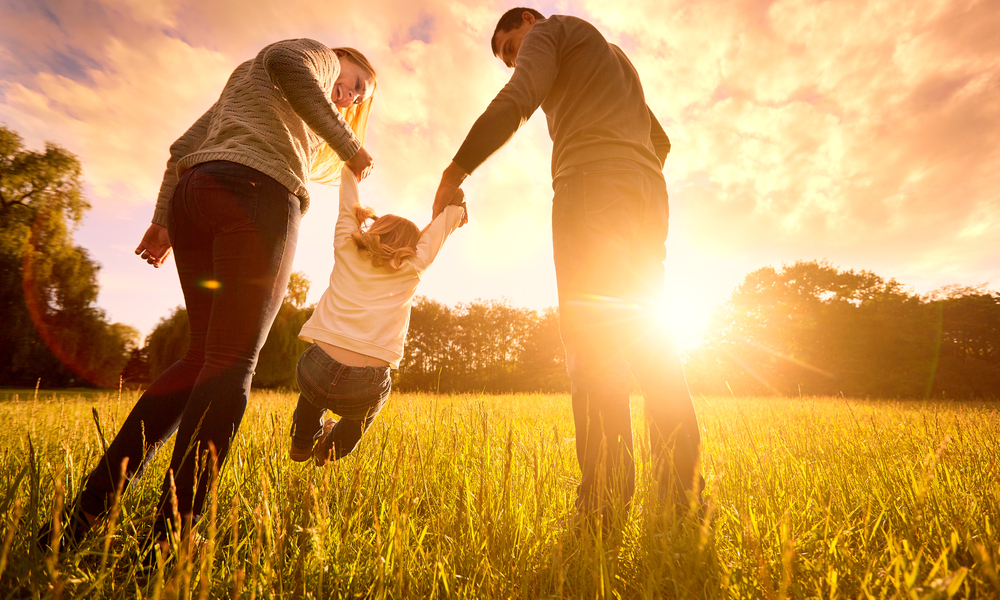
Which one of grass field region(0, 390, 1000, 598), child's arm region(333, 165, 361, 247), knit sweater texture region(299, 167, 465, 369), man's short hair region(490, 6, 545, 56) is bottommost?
grass field region(0, 390, 1000, 598)

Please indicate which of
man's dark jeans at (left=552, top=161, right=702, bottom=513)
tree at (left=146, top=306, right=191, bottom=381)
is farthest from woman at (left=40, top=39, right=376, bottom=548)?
tree at (left=146, top=306, right=191, bottom=381)


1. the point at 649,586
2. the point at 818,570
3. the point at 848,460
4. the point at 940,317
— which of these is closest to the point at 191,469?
the point at 649,586

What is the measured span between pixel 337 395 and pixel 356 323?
38cm

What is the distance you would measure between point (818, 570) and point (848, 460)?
2.24 metres

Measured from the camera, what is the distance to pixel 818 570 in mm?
1145

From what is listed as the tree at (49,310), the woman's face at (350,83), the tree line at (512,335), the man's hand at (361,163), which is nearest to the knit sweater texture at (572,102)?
the man's hand at (361,163)

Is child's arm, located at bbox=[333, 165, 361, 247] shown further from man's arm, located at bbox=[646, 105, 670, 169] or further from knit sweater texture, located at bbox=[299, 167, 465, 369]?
man's arm, located at bbox=[646, 105, 670, 169]

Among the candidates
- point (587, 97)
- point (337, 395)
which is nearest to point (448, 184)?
point (587, 97)

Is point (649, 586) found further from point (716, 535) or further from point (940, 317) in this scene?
point (940, 317)

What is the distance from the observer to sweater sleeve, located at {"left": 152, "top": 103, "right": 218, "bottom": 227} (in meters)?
1.95

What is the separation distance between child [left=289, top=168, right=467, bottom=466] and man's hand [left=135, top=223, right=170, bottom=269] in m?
0.88

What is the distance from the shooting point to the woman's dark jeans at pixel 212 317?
1.37 meters

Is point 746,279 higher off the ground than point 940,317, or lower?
higher

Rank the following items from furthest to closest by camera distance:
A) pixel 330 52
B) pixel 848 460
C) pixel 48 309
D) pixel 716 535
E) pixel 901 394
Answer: pixel 901 394
pixel 48 309
pixel 848 460
pixel 330 52
pixel 716 535
